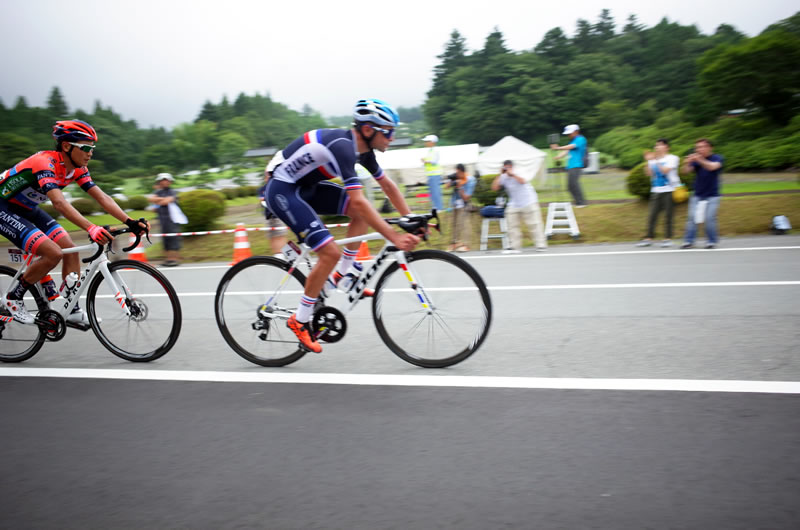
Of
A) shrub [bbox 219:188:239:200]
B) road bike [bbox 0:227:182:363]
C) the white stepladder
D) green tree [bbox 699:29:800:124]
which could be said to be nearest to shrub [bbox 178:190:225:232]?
the white stepladder

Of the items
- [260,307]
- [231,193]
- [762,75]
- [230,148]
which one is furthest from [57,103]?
[260,307]

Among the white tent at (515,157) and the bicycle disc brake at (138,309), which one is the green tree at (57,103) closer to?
the white tent at (515,157)

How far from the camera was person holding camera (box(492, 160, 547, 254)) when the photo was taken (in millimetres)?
12109

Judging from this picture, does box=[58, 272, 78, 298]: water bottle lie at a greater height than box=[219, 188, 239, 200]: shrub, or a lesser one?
lesser

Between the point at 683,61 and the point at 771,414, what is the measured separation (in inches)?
2768

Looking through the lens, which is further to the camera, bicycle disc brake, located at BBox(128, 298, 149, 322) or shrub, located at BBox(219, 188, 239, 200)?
shrub, located at BBox(219, 188, 239, 200)

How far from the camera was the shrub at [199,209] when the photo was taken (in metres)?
16.1

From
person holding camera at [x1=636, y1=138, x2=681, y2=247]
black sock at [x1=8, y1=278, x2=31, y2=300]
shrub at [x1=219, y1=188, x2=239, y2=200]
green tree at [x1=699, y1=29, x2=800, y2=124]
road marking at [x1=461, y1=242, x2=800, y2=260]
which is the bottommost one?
road marking at [x1=461, y1=242, x2=800, y2=260]

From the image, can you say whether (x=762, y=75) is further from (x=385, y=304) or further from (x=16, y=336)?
(x=16, y=336)

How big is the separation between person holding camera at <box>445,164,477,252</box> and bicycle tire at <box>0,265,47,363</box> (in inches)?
335

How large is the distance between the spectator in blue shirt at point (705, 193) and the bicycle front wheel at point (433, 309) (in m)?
7.69

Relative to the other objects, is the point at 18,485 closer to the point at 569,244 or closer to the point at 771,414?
the point at 771,414

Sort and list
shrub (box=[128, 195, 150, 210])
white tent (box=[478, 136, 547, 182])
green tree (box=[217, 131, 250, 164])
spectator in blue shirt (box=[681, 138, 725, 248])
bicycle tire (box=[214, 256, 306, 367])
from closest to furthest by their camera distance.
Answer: bicycle tire (box=[214, 256, 306, 367]), spectator in blue shirt (box=[681, 138, 725, 248]), white tent (box=[478, 136, 547, 182]), shrub (box=[128, 195, 150, 210]), green tree (box=[217, 131, 250, 164])

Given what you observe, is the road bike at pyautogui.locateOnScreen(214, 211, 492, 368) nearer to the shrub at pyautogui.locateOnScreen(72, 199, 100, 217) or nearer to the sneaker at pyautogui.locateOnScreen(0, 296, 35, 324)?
Result: the sneaker at pyautogui.locateOnScreen(0, 296, 35, 324)
